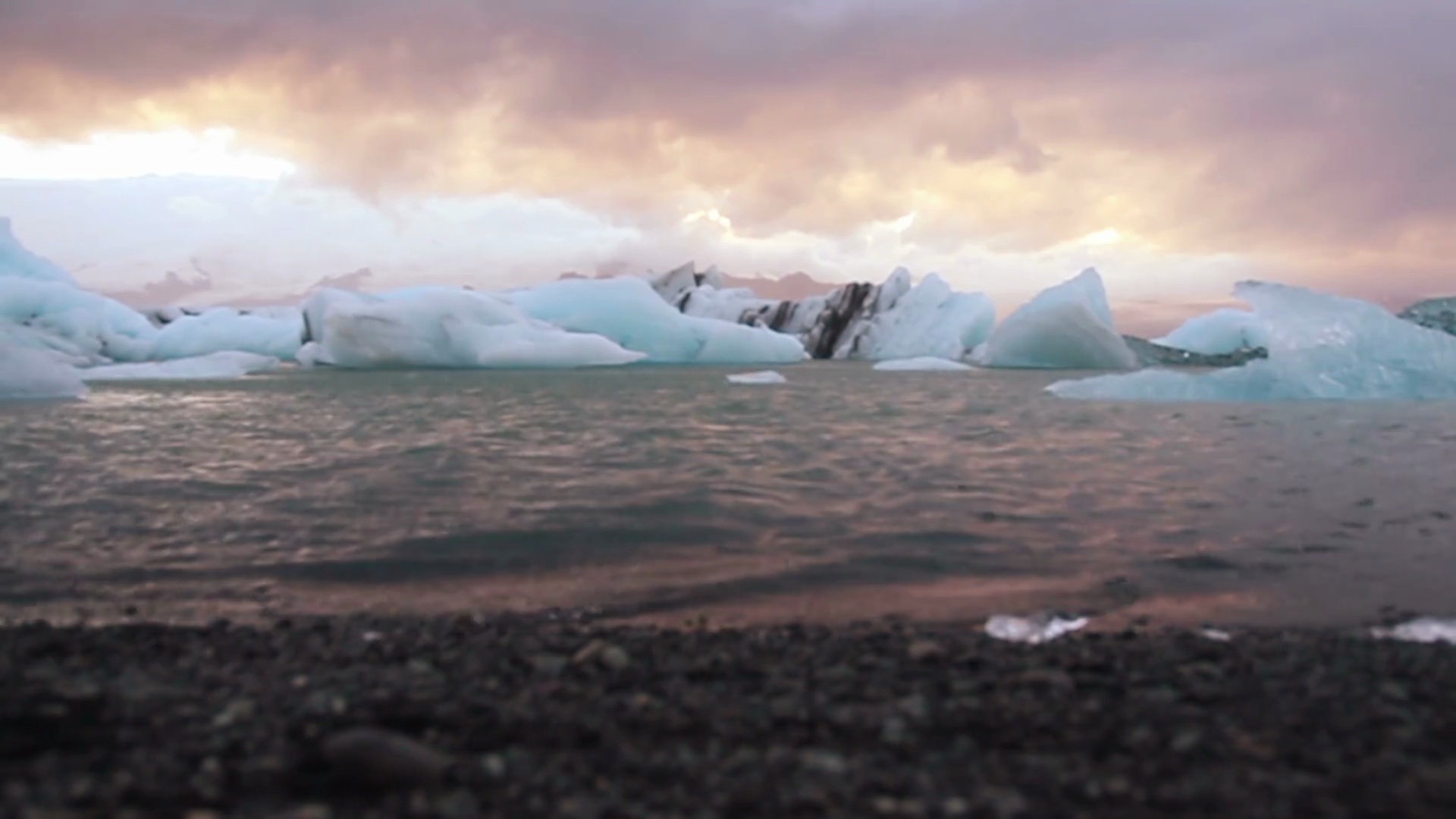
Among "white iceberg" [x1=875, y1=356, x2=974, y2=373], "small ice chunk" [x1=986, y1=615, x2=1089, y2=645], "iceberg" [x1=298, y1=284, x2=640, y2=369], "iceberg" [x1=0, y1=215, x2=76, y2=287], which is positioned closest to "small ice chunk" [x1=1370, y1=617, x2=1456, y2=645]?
"small ice chunk" [x1=986, y1=615, x2=1089, y2=645]

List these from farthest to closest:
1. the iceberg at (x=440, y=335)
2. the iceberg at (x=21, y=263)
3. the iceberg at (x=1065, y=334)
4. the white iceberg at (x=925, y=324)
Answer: the white iceberg at (x=925, y=324) < the iceberg at (x=21, y=263) < the iceberg at (x=1065, y=334) < the iceberg at (x=440, y=335)

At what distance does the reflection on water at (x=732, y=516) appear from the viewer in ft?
15.0

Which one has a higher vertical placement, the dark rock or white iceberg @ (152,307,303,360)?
white iceberg @ (152,307,303,360)

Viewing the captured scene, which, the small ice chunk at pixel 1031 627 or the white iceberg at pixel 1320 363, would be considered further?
the white iceberg at pixel 1320 363

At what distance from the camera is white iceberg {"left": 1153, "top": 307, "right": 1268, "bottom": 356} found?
41781 millimetres

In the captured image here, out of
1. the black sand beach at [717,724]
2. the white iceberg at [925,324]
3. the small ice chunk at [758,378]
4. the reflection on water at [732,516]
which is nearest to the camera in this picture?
the black sand beach at [717,724]

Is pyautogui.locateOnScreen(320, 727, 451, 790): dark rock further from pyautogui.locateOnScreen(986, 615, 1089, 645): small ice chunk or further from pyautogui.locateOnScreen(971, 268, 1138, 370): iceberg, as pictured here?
pyautogui.locateOnScreen(971, 268, 1138, 370): iceberg

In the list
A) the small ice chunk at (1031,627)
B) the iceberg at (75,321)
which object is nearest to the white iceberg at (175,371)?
the iceberg at (75,321)

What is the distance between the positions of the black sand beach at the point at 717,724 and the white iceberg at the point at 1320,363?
1403 cm

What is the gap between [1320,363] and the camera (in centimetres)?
1702

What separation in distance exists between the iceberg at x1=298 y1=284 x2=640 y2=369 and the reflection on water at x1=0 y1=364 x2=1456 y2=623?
48.5ft

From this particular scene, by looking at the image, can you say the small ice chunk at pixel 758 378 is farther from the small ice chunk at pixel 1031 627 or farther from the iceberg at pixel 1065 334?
the small ice chunk at pixel 1031 627

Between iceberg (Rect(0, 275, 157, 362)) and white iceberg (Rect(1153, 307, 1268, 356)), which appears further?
white iceberg (Rect(1153, 307, 1268, 356))

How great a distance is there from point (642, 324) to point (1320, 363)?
2111cm
